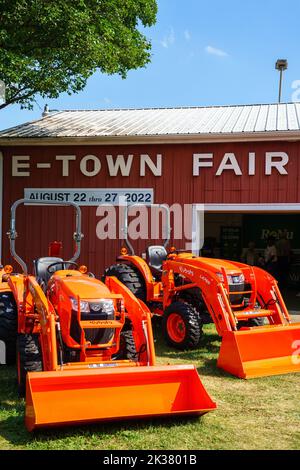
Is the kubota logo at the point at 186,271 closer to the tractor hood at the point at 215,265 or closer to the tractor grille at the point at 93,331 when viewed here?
the tractor hood at the point at 215,265

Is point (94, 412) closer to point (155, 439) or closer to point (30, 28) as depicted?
point (155, 439)

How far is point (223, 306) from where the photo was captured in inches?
243

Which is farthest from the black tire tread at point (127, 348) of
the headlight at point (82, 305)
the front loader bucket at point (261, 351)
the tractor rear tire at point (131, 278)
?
the tractor rear tire at point (131, 278)

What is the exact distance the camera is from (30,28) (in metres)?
9.55

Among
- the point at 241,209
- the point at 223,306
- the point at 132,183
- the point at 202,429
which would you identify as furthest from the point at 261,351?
the point at 132,183

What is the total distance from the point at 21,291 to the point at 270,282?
3202 millimetres

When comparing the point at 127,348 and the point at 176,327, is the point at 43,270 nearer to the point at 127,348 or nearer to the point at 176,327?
the point at 127,348

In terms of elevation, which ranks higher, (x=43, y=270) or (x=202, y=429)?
(x=43, y=270)

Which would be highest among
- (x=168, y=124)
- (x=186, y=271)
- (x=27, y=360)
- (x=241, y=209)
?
(x=168, y=124)

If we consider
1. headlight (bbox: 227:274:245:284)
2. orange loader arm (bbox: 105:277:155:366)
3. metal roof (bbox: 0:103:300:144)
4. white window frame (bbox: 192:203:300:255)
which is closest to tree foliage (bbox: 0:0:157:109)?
metal roof (bbox: 0:103:300:144)

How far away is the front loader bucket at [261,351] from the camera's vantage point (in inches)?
219

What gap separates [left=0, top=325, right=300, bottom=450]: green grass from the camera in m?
3.75

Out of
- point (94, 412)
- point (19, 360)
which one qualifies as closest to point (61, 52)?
point (19, 360)

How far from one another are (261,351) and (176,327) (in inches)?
58.4
